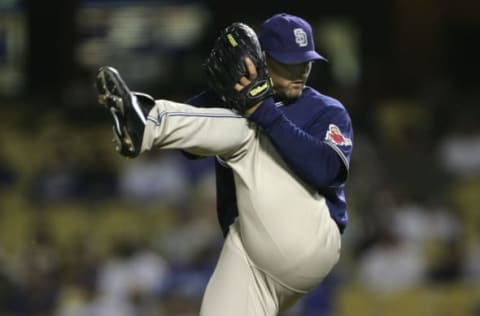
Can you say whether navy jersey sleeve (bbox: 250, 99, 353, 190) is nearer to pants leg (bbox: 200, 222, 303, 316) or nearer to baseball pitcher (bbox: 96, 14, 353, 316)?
baseball pitcher (bbox: 96, 14, 353, 316)

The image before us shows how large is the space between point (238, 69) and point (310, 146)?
0.32m

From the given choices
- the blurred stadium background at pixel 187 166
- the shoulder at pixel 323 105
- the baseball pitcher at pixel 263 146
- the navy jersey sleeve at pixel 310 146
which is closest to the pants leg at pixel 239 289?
the baseball pitcher at pixel 263 146

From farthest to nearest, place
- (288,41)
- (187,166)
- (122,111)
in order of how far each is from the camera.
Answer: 1. (187,166)
2. (288,41)
3. (122,111)

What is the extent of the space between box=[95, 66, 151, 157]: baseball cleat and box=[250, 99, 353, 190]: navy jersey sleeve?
0.37 meters

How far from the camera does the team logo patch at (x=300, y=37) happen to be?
3645 millimetres

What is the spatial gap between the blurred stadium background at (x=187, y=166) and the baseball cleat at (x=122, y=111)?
3421mm

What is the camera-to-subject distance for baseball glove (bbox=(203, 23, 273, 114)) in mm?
3527

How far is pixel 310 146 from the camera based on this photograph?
354 centimetres

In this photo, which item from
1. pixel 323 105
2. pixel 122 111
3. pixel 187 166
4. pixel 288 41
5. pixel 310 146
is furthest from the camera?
pixel 187 166

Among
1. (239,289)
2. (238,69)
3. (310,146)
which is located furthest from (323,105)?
(239,289)

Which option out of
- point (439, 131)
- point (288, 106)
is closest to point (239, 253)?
point (288, 106)

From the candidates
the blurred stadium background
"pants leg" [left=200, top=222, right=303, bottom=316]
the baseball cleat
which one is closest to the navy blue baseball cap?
the baseball cleat

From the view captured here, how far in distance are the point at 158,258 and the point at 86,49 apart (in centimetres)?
443

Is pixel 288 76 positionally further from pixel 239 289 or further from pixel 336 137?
pixel 239 289
